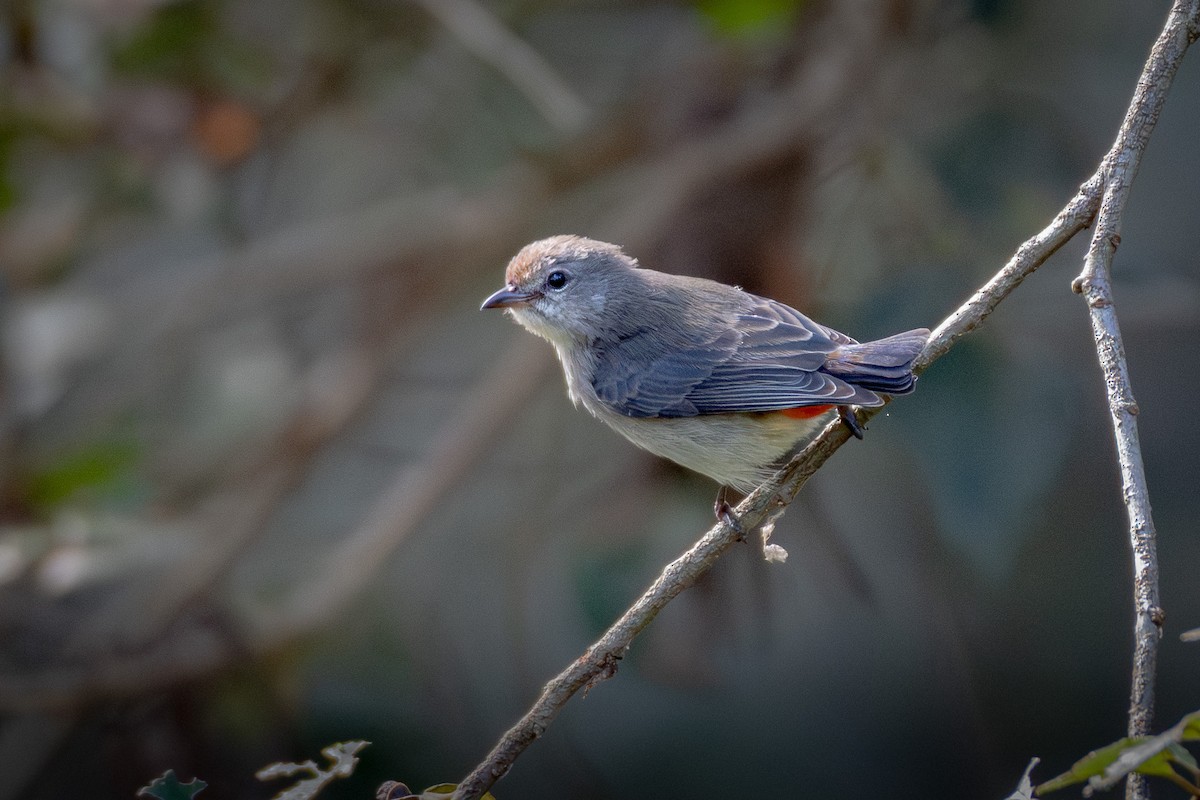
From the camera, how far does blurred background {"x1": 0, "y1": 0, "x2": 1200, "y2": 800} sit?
14.0 ft

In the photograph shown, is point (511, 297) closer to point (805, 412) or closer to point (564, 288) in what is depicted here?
point (564, 288)

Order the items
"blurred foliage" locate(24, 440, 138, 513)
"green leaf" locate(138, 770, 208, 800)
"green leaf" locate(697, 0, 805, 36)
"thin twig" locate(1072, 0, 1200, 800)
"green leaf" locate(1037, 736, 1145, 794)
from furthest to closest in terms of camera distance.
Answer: "blurred foliage" locate(24, 440, 138, 513), "green leaf" locate(697, 0, 805, 36), "green leaf" locate(138, 770, 208, 800), "thin twig" locate(1072, 0, 1200, 800), "green leaf" locate(1037, 736, 1145, 794)

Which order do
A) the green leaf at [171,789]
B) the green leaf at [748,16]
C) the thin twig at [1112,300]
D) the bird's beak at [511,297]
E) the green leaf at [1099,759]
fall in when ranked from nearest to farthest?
the green leaf at [1099,759]
the thin twig at [1112,300]
the green leaf at [171,789]
the bird's beak at [511,297]
the green leaf at [748,16]

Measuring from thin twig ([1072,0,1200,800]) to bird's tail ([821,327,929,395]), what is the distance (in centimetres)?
45

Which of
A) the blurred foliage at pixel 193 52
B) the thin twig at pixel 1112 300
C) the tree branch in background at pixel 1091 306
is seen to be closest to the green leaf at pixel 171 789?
the tree branch in background at pixel 1091 306

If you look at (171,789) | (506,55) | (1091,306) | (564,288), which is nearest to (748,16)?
(506,55)

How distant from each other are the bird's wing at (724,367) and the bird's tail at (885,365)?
0.11 m

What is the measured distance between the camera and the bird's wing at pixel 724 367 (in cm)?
278

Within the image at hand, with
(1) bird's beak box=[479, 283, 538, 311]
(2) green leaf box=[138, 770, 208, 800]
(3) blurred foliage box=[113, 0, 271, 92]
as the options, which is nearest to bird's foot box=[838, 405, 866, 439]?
(1) bird's beak box=[479, 283, 538, 311]

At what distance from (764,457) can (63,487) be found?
9.85 feet

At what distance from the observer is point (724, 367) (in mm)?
2947

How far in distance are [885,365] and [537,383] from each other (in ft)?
7.92

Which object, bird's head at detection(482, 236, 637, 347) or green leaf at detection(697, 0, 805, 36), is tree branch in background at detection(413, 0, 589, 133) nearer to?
green leaf at detection(697, 0, 805, 36)

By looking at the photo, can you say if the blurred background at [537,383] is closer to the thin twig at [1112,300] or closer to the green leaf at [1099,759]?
the thin twig at [1112,300]
